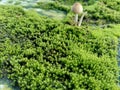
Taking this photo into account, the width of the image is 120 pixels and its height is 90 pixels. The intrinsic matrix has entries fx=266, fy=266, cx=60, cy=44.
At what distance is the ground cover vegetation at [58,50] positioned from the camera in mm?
4509

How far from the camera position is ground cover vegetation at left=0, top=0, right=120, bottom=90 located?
14.8ft

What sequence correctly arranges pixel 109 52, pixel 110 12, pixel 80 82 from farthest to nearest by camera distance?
pixel 110 12 < pixel 109 52 < pixel 80 82

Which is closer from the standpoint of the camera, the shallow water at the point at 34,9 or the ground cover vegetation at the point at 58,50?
the ground cover vegetation at the point at 58,50

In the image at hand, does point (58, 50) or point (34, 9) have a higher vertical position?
point (34, 9)

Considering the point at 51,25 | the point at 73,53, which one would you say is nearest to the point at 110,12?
the point at 51,25

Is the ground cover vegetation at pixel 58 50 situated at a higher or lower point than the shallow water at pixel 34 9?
lower

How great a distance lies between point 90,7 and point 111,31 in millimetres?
1298

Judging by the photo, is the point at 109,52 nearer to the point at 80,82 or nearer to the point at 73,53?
the point at 73,53

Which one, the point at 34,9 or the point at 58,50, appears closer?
the point at 58,50

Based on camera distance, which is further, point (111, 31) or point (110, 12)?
point (110, 12)

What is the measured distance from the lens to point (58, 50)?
5258 mm

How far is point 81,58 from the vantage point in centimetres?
497

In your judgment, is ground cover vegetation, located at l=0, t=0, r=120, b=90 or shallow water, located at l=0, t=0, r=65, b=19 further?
shallow water, located at l=0, t=0, r=65, b=19

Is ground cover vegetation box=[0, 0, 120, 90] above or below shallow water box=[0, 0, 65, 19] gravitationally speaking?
below
